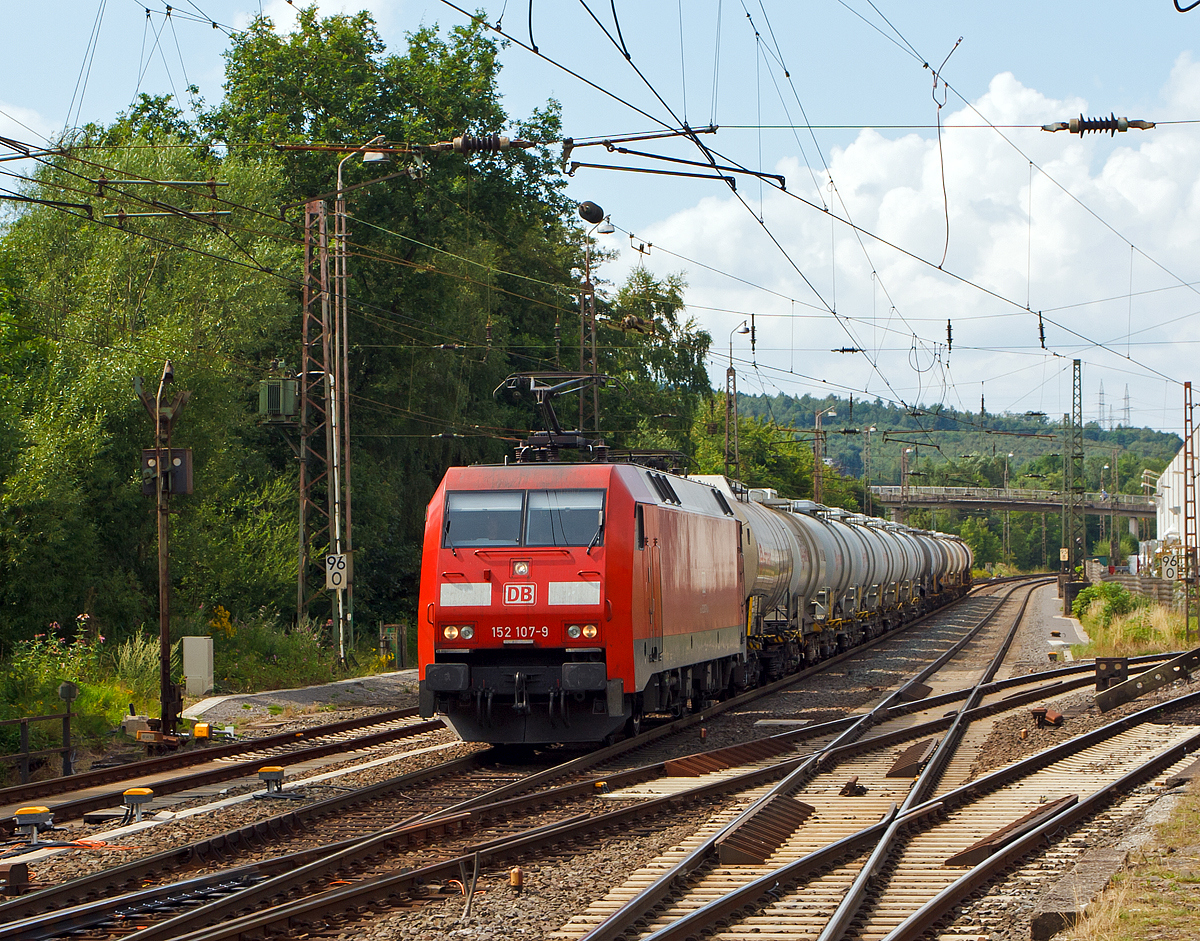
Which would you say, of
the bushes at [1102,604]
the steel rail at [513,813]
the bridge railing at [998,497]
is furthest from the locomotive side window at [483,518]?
the bridge railing at [998,497]

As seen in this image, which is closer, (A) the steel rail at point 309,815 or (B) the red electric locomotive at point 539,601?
(A) the steel rail at point 309,815

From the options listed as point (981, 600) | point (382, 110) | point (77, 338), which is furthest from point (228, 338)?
point (981, 600)

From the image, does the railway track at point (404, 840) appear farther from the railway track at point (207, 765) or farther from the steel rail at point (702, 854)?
the railway track at point (207, 765)

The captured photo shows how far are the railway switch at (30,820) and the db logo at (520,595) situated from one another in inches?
213

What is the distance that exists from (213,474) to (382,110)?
54.5ft

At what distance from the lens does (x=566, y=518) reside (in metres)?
15.2

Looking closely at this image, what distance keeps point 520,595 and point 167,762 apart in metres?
4.67

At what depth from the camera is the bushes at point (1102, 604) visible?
42094mm

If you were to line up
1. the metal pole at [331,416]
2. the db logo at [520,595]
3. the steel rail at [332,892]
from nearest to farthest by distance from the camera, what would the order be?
1. the steel rail at [332,892]
2. the db logo at [520,595]
3. the metal pole at [331,416]

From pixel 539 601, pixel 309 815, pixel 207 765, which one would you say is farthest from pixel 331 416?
pixel 309 815

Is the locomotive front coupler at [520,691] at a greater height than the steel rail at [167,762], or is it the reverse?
the locomotive front coupler at [520,691]

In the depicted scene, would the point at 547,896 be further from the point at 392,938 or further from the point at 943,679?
the point at 943,679

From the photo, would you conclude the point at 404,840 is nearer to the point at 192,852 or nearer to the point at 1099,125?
the point at 192,852

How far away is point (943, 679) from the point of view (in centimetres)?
2753
